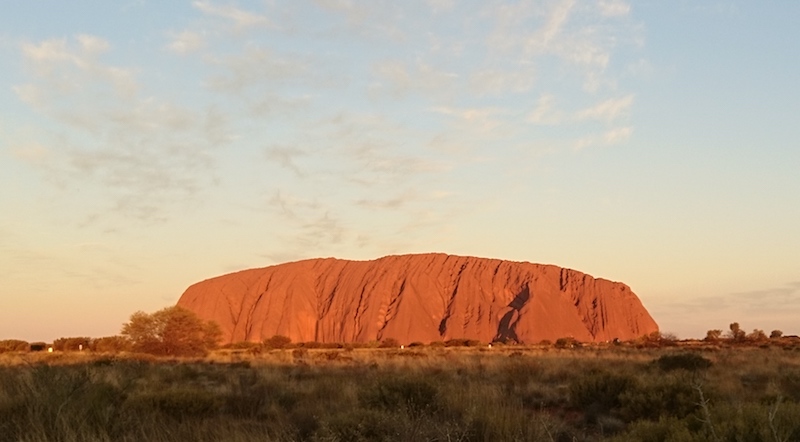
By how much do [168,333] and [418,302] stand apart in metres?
55.8

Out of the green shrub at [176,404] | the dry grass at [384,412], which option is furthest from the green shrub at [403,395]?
the green shrub at [176,404]

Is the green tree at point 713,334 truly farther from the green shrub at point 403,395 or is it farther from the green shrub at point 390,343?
the green shrub at point 403,395

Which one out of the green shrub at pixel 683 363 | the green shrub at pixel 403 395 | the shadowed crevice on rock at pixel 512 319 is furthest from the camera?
the shadowed crevice on rock at pixel 512 319

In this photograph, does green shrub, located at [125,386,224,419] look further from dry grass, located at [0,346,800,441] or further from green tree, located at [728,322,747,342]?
green tree, located at [728,322,747,342]

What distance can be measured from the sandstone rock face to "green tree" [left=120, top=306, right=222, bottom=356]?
4630 centimetres

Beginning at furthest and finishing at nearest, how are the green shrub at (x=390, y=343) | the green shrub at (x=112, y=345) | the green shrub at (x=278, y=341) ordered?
the green shrub at (x=278, y=341) < the green shrub at (x=390, y=343) < the green shrub at (x=112, y=345)

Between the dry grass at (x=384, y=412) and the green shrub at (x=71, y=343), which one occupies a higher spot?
the green shrub at (x=71, y=343)

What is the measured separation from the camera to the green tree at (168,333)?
38094mm

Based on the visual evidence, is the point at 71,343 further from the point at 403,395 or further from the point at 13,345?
the point at 403,395

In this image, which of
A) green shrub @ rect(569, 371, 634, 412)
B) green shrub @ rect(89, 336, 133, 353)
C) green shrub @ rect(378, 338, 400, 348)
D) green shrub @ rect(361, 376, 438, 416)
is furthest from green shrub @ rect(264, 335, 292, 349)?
green shrub @ rect(361, 376, 438, 416)

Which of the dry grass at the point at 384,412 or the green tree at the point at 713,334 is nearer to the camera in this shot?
the dry grass at the point at 384,412

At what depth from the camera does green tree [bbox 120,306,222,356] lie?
3809 cm

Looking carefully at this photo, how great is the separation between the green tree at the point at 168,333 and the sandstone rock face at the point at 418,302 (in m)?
46.3

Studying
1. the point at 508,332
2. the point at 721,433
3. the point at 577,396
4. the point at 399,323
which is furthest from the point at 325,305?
the point at 721,433
